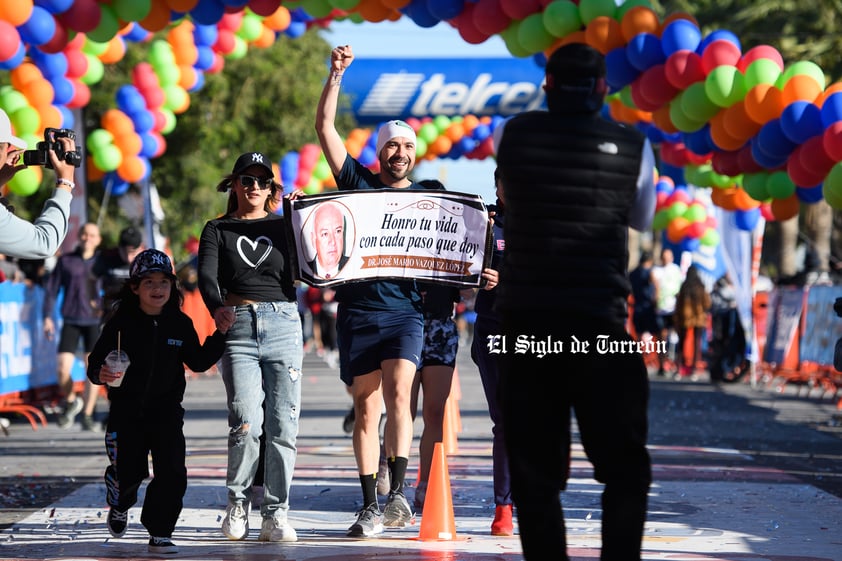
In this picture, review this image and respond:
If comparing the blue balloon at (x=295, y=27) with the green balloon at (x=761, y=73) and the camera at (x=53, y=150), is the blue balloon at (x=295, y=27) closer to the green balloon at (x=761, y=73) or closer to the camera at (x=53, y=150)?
the green balloon at (x=761, y=73)

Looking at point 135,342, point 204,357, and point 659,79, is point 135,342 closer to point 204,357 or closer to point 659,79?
point 204,357

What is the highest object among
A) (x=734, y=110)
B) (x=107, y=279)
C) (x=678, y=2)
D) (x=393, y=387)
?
(x=678, y=2)

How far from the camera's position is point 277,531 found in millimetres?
6965

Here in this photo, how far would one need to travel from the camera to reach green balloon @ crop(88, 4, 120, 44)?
42.5 feet

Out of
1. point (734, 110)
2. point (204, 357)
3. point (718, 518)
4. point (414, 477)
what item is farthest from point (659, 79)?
point (204, 357)

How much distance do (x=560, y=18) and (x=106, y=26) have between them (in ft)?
13.5

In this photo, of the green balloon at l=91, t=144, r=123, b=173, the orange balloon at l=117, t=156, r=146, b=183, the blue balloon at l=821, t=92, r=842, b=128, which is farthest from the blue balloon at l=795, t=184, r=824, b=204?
the green balloon at l=91, t=144, r=123, b=173

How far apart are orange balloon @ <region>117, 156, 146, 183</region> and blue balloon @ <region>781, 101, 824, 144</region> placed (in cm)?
851

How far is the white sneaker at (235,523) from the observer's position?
22.9ft

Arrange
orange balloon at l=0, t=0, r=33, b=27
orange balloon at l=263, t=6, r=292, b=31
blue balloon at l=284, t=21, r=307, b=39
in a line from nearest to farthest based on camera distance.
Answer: orange balloon at l=0, t=0, r=33, b=27
orange balloon at l=263, t=6, r=292, b=31
blue balloon at l=284, t=21, r=307, b=39

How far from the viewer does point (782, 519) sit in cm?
775

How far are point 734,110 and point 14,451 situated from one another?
22.6 ft

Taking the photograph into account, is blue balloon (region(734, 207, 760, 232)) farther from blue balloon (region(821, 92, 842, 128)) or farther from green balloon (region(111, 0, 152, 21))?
green balloon (region(111, 0, 152, 21))

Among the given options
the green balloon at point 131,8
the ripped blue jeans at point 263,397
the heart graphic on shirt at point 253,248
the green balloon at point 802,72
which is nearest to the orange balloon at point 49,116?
the green balloon at point 131,8
